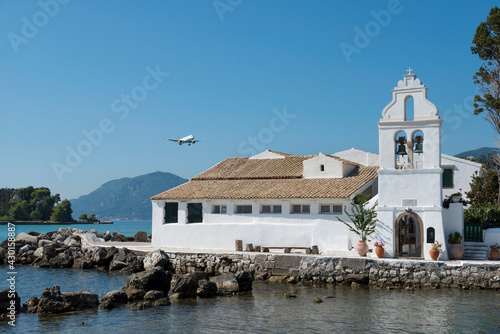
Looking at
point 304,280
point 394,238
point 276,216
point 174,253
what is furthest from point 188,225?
point 394,238

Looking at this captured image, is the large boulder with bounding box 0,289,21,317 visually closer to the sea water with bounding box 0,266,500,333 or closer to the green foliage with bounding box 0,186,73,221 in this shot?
the sea water with bounding box 0,266,500,333

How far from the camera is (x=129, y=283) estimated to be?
2370cm

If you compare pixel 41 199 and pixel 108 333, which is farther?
pixel 41 199

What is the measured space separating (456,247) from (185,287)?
520 inches

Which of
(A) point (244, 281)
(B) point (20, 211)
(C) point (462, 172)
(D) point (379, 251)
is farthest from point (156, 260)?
(B) point (20, 211)

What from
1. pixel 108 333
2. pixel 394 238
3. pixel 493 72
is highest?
pixel 493 72

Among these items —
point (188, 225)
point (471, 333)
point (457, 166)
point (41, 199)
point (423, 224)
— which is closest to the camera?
point (471, 333)

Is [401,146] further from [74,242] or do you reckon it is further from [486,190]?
[74,242]

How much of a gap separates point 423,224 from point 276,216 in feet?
30.4

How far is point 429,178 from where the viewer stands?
26688mm

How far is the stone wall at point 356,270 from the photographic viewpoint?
24.1 metres

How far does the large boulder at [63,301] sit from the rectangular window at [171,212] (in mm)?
14076

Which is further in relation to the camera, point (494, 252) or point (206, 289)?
point (494, 252)

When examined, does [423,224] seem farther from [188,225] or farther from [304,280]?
[188,225]
